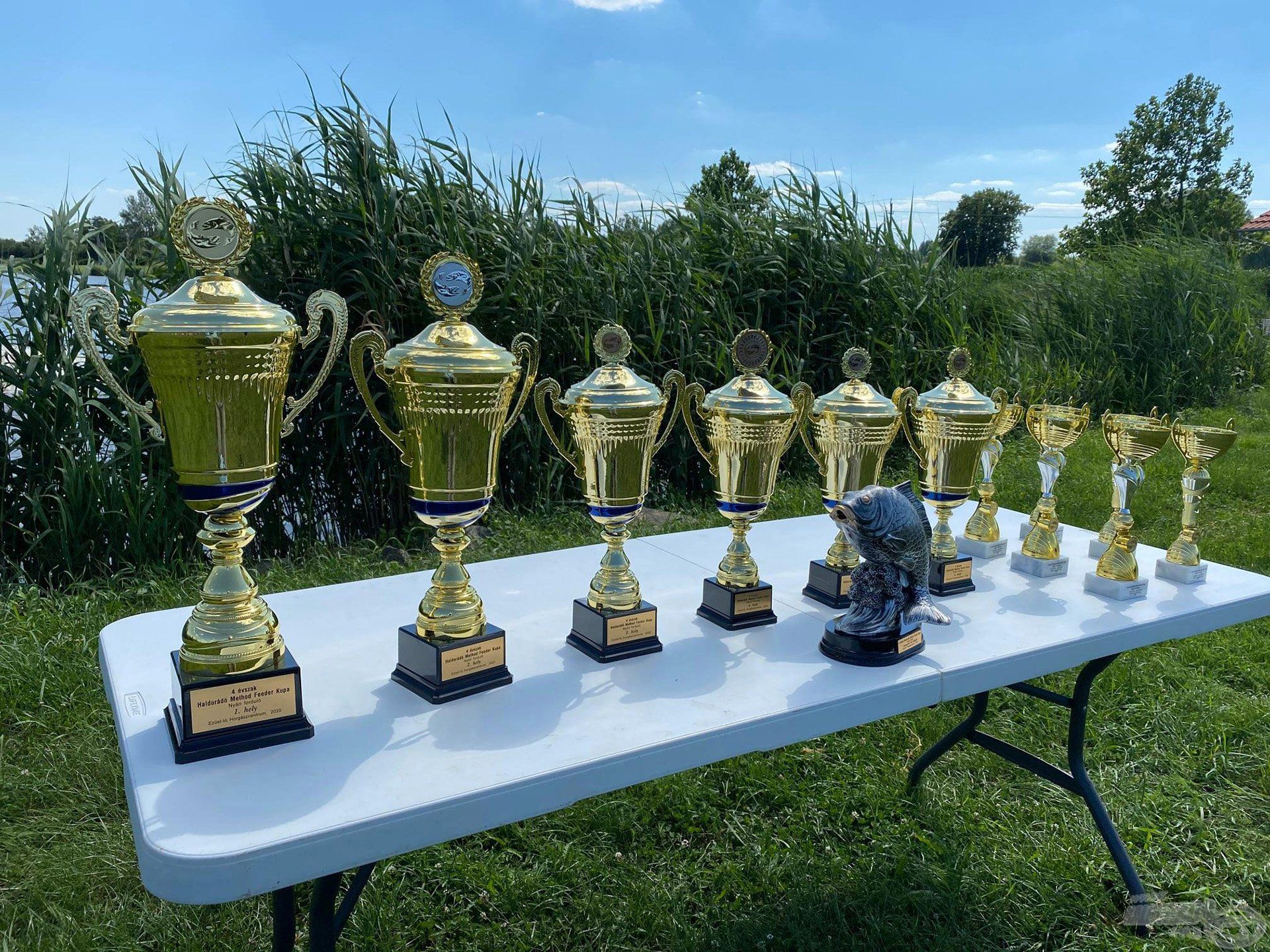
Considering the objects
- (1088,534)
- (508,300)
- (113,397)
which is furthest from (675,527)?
(113,397)

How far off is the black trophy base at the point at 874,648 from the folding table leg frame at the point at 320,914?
32.2 inches

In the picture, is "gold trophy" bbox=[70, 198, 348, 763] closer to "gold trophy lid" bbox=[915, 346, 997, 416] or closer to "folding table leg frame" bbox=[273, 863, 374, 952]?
"folding table leg frame" bbox=[273, 863, 374, 952]

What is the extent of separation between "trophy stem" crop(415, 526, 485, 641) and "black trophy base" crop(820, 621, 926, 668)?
2.00 feet

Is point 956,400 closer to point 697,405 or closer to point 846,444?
point 846,444

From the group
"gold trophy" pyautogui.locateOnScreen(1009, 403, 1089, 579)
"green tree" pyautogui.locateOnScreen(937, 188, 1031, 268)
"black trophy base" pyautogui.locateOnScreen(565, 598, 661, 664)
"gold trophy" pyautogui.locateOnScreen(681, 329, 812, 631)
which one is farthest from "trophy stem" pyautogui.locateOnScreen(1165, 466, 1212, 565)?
"green tree" pyautogui.locateOnScreen(937, 188, 1031, 268)

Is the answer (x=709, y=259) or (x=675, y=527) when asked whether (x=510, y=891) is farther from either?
(x=709, y=259)

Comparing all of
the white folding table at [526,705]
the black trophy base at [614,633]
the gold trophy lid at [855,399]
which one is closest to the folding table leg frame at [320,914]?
the white folding table at [526,705]

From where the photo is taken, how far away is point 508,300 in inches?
161

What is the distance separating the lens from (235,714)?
3.70 feet

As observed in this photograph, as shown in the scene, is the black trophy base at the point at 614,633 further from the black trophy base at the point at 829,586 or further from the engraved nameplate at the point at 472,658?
the black trophy base at the point at 829,586

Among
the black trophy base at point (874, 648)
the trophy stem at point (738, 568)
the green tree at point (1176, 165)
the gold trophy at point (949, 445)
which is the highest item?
the green tree at point (1176, 165)

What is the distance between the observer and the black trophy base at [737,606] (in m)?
1.62

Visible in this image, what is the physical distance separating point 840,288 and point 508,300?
2211mm

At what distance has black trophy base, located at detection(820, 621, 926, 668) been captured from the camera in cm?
145
